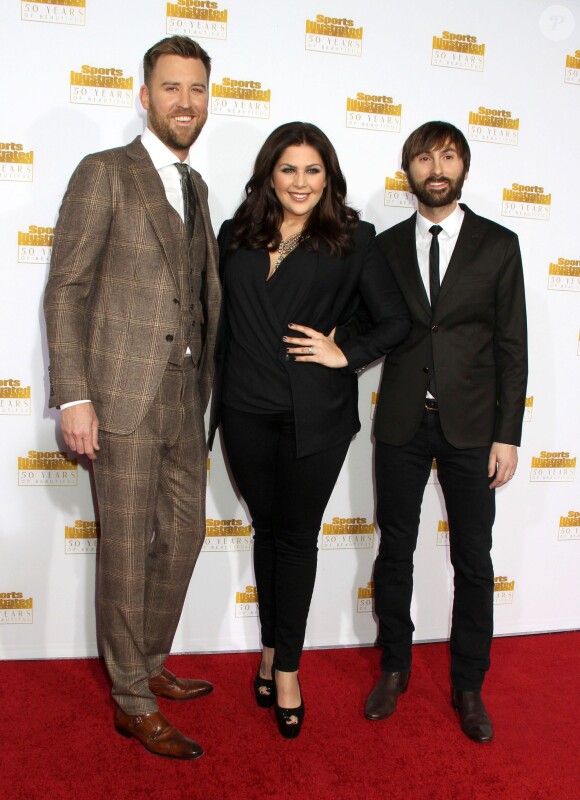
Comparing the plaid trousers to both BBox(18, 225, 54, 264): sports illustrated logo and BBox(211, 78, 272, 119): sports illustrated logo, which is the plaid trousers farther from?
BBox(211, 78, 272, 119): sports illustrated logo

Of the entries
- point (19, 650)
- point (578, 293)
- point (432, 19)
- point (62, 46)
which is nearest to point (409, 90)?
point (432, 19)

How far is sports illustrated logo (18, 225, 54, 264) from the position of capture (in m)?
2.67

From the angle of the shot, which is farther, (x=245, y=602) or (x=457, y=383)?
(x=245, y=602)

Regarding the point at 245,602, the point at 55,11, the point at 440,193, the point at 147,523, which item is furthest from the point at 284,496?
the point at 55,11

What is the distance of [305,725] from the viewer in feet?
8.05

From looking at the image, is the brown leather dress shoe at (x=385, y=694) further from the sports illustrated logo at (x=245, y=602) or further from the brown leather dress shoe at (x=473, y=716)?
the sports illustrated logo at (x=245, y=602)

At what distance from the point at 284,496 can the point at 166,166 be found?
1063mm

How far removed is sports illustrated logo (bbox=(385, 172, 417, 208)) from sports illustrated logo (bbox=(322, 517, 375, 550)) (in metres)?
1.27

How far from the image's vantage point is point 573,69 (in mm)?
3008

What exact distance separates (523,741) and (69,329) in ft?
6.32

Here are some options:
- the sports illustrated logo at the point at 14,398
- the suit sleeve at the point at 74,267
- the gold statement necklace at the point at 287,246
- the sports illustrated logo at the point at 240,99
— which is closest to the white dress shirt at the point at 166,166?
the suit sleeve at the point at 74,267

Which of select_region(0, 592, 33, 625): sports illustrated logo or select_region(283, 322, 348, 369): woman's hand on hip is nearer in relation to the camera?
select_region(283, 322, 348, 369): woman's hand on hip

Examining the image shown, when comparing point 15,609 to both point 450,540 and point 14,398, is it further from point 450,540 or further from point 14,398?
point 450,540

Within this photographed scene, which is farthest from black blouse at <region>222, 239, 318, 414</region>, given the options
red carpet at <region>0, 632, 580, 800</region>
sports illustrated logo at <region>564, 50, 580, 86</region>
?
sports illustrated logo at <region>564, 50, 580, 86</region>
